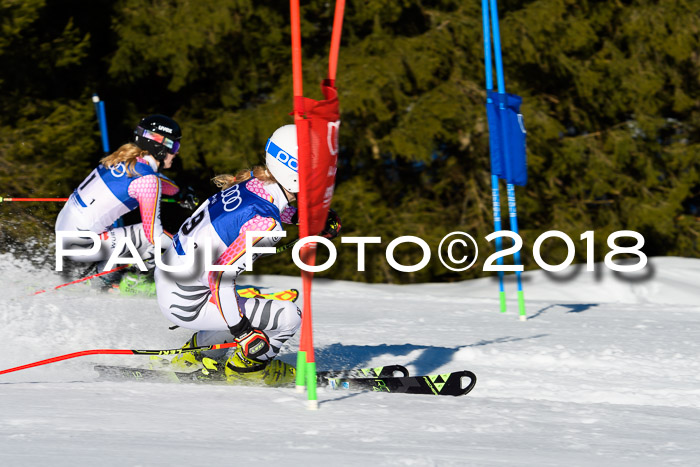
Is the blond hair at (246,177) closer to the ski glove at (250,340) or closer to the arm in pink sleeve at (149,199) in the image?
the ski glove at (250,340)

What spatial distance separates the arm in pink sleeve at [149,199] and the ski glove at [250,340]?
9.39 feet

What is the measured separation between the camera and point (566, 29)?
1357 cm

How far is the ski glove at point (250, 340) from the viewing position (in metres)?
Result: 4.18

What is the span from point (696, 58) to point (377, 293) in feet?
27.8

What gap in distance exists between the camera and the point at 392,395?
3.97 metres

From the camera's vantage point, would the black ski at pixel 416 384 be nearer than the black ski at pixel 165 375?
Yes

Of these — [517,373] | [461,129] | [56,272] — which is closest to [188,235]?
[517,373]

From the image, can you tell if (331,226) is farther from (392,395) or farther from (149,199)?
(149,199)

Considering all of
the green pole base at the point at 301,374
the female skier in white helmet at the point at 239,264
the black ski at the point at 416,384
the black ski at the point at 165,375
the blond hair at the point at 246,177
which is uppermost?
the blond hair at the point at 246,177

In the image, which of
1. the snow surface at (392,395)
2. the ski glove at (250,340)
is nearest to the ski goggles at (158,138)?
the snow surface at (392,395)

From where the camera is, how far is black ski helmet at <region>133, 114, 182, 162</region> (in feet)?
22.9

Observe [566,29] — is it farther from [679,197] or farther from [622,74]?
[679,197]

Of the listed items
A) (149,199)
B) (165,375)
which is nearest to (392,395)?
(165,375)

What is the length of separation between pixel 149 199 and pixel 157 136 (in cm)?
53
